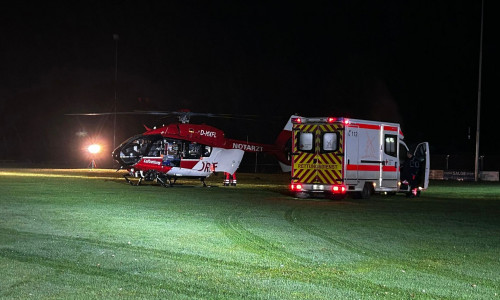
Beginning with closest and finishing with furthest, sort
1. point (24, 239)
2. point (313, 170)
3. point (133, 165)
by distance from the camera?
point (24, 239)
point (313, 170)
point (133, 165)

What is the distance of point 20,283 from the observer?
773cm

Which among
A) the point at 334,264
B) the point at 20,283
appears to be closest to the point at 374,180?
the point at 334,264

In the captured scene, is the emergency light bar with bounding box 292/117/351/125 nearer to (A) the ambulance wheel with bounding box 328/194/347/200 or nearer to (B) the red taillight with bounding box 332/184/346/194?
(B) the red taillight with bounding box 332/184/346/194

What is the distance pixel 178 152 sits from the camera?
96.1 ft

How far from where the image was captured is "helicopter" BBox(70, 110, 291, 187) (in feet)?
94.0

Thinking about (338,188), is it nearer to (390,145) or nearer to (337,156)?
(337,156)

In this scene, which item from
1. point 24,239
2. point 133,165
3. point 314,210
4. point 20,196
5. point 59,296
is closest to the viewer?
point 59,296

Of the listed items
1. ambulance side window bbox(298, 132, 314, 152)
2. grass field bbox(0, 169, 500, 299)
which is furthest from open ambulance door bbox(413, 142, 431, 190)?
grass field bbox(0, 169, 500, 299)

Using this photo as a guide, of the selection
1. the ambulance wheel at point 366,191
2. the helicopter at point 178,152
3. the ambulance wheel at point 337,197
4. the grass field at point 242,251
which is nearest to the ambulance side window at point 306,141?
the ambulance wheel at point 337,197

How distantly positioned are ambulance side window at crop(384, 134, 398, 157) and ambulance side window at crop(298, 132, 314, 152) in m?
3.28

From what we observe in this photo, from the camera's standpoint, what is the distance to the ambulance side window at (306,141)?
2234 cm

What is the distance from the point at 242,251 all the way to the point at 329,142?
39.6 ft

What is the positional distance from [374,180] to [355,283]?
15.8m

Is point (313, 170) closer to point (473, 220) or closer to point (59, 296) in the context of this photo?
point (473, 220)
